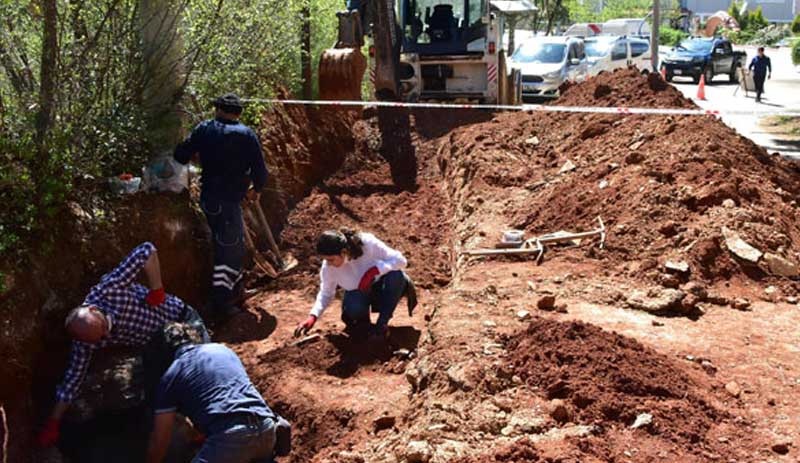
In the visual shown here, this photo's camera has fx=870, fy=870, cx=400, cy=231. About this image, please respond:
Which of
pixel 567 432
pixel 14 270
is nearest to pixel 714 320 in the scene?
pixel 567 432

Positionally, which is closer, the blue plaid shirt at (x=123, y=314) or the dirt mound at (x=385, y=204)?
the blue plaid shirt at (x=123, y=314)

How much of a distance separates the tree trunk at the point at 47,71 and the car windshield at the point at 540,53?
17521mm

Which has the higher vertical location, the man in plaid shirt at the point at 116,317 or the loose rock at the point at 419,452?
the man in plaid shirt at the point at 116,317

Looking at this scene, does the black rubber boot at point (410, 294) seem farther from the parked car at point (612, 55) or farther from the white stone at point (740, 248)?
the parked car at point (612, 55)

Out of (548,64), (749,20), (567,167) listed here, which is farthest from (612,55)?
(749,20)

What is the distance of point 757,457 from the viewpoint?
4.13 metres

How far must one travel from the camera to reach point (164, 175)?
7867 millimetres

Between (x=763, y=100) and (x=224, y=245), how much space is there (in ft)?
72.0

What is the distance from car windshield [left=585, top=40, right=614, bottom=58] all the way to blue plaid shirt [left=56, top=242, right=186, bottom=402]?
23.7m

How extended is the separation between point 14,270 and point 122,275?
0.76 m

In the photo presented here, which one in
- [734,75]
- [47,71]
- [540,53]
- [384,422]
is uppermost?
[47,71]

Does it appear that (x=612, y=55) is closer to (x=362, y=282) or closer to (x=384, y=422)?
(x=362, y=282)

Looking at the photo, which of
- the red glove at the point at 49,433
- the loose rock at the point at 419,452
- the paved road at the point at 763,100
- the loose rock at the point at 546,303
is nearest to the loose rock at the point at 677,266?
the loose rock at the point at 546,303

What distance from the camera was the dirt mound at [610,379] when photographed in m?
4.45
